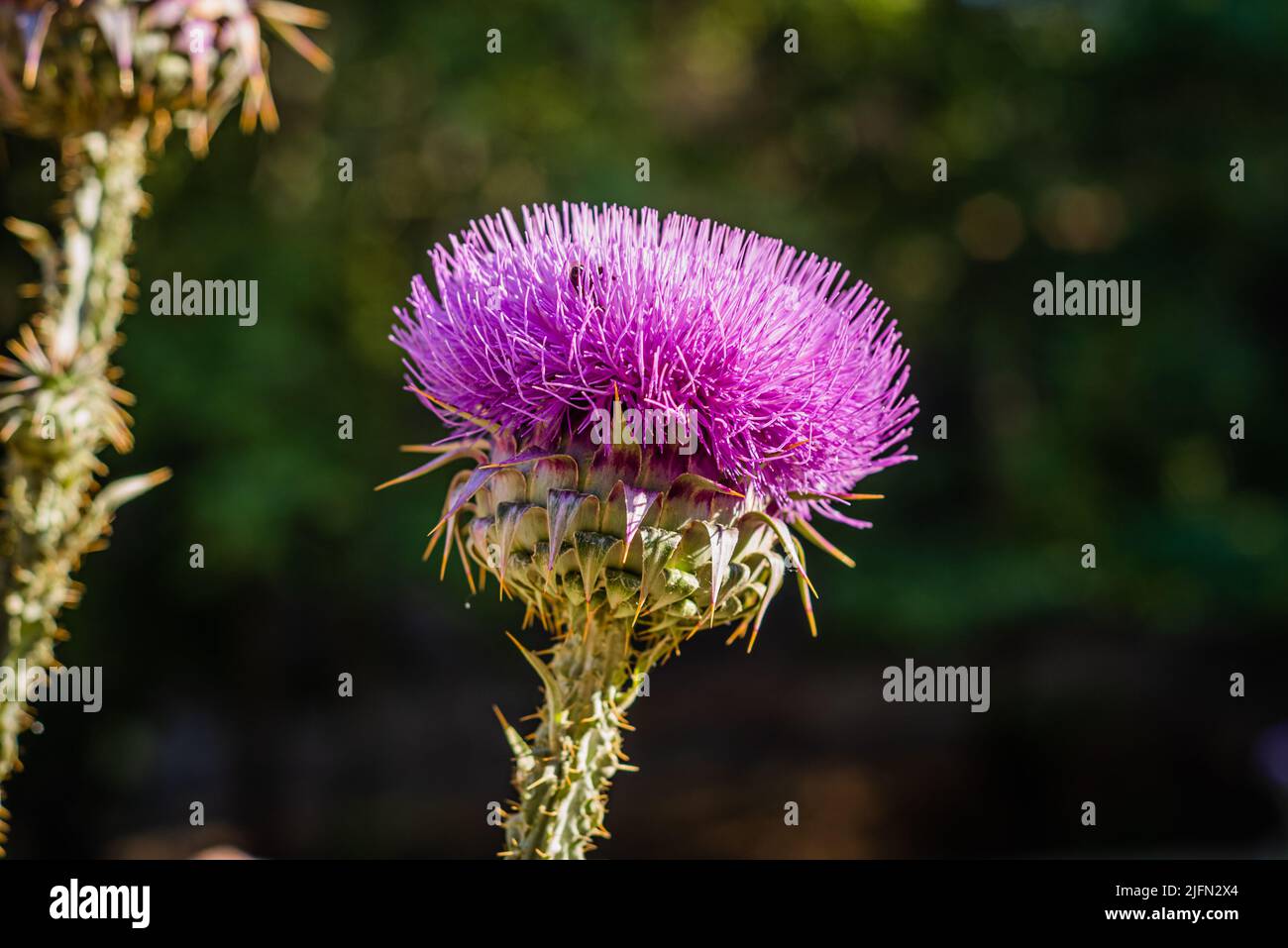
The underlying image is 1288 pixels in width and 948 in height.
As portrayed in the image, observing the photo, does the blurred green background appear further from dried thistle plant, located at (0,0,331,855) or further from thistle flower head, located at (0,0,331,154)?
thistle flower head, located at (0,0,331,154)

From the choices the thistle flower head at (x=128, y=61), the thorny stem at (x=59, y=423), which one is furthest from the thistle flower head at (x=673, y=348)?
the thistle flower head at (x=128, y=61)

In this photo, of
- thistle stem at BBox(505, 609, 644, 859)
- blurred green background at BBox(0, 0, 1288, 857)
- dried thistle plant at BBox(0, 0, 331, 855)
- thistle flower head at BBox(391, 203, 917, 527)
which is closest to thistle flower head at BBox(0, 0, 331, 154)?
dried thistle plant at BBox(0, 0, 331, 855)

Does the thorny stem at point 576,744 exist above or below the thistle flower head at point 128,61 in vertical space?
below

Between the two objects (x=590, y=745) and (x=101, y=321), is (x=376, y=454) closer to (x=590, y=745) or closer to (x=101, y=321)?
(x=101, y=321)

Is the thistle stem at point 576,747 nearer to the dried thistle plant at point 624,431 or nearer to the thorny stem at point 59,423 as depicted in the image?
the dried thistle plant at point 624,431
